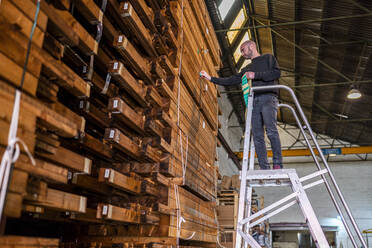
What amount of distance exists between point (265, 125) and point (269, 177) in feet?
3.03

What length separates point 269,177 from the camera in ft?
12.6

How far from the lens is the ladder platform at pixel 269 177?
3.79 m

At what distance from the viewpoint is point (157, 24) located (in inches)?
159

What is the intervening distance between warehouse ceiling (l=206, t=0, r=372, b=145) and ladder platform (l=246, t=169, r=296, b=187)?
863cm

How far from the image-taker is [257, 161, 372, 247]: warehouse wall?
2181cm

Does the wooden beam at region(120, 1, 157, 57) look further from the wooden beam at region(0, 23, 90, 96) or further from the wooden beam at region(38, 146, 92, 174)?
the wooden beam at region(38, 146, 92, 174)

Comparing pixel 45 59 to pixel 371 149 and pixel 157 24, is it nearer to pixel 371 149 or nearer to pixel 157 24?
pixel 157 24

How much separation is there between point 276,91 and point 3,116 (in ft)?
12.1

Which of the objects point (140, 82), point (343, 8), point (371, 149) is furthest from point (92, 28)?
point (371, 149)

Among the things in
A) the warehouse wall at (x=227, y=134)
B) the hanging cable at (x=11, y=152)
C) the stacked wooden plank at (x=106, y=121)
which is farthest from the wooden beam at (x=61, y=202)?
the warehouse wall at (x=227, y=134)

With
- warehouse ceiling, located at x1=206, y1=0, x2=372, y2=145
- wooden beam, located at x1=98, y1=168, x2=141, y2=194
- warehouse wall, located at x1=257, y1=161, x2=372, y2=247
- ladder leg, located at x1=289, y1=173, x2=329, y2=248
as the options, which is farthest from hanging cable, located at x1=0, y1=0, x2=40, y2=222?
warehouse wall, located at x1=257, y1=161, x2=372, y2=247

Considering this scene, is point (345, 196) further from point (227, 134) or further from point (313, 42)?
point (313, 42)

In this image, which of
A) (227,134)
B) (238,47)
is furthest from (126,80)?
(227,134)

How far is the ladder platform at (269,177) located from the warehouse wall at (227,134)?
11655mm
